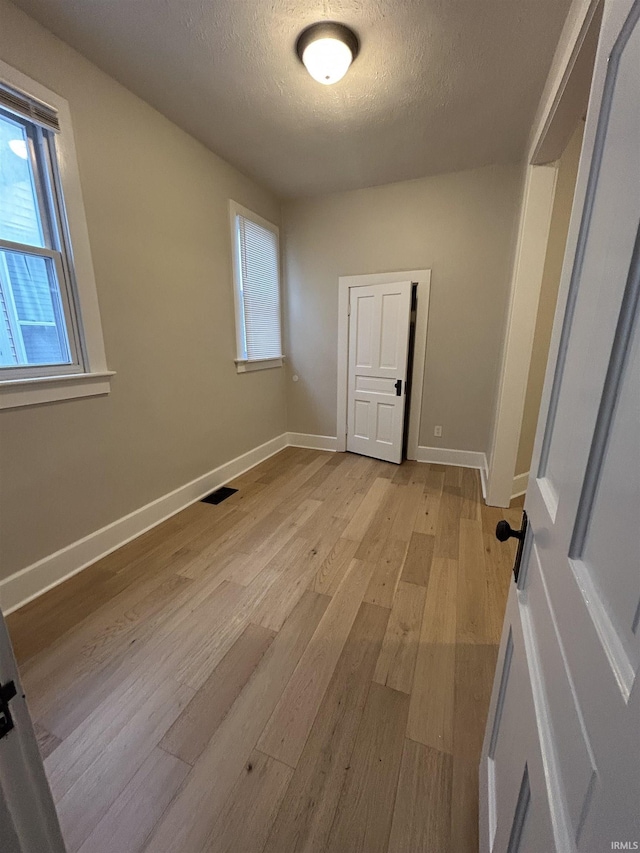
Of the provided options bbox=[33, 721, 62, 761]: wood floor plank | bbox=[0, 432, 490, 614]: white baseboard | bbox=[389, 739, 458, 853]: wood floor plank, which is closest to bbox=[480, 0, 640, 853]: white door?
bbox=[389, 739, 458, 853]: wood floor plank

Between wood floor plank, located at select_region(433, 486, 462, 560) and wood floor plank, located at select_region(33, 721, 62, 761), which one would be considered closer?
wood floor plank, located at select_region(33, 721, 62, 761)

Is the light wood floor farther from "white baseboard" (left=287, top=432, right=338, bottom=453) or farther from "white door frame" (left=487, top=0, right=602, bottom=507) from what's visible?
"white baseboard" (left=287, top=432, right=338, bottom=453)

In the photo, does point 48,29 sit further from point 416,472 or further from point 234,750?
point 416,472

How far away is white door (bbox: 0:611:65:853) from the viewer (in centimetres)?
44

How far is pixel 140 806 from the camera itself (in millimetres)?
993

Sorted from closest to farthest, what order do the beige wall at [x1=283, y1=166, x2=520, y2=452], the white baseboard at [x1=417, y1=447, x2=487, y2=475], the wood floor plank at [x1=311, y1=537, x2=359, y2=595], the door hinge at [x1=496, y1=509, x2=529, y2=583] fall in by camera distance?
the door hinge at [x1=496, y1=509, x2=529, y2=583] < the wood floor plank at [x1=311, y1=537, x2=359, y2=595] < the beige wall at [x1=283, y1=166, x2=520, y2=452] < the white baseboard at [x1=417, y1=447, x2=487, y2=475]

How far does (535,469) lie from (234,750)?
1.32 metres

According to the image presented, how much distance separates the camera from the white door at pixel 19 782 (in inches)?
17.4

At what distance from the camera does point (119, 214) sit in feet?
6.72

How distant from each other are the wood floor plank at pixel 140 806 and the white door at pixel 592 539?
93cm

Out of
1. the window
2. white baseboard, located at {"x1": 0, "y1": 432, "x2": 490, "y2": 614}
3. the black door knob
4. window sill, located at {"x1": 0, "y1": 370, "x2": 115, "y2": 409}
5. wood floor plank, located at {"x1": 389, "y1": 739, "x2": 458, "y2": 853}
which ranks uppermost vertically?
the window

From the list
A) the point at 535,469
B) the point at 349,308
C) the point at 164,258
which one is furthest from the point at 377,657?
the point at 349,308

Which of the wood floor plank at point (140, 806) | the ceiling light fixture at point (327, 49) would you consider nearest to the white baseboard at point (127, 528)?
the wood floor plank at point (140, 806)

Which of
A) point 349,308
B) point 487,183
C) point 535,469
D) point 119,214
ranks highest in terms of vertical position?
Result: point 487,183
